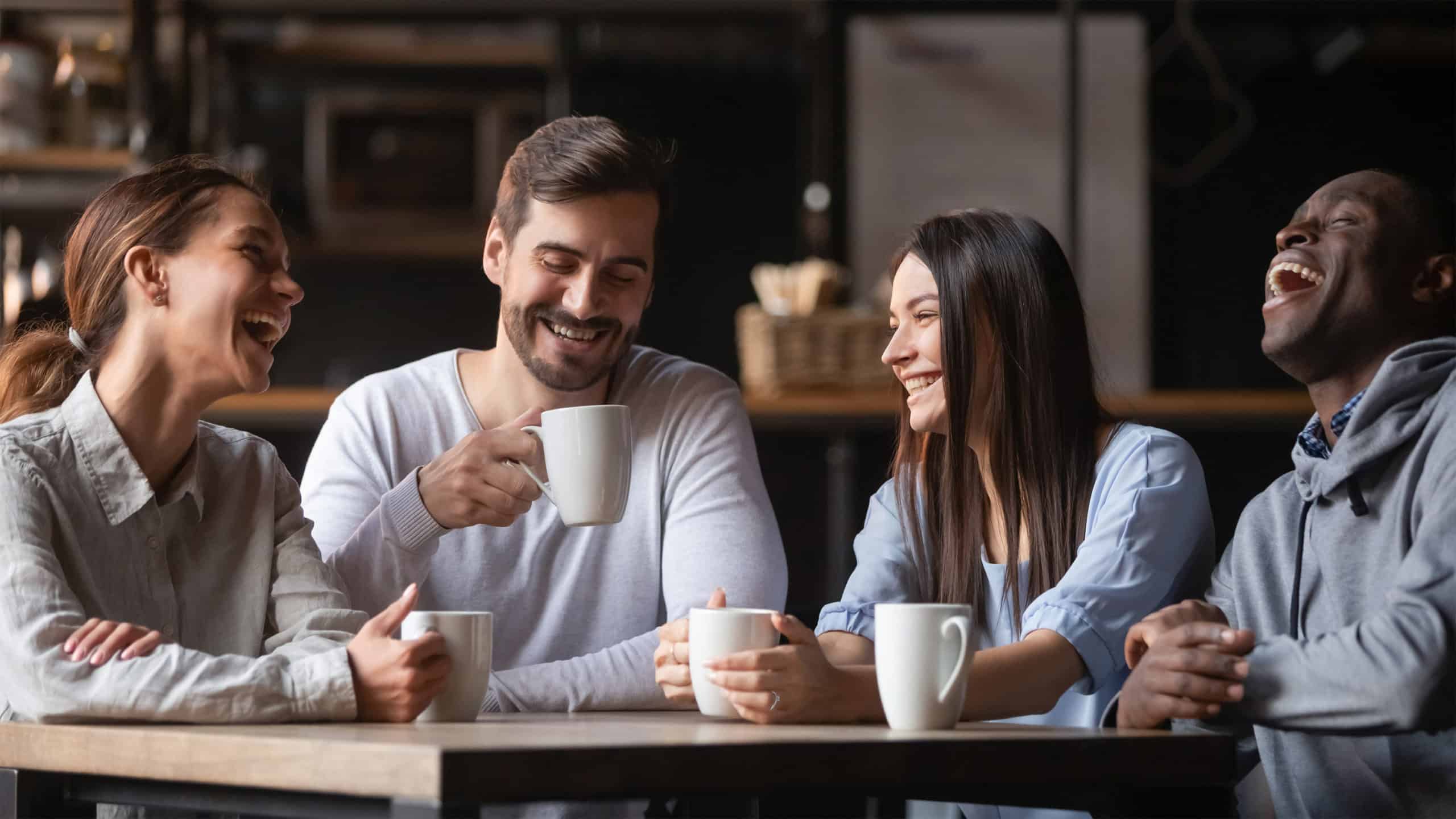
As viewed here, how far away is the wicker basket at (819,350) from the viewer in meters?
3.23

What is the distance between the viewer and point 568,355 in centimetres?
183

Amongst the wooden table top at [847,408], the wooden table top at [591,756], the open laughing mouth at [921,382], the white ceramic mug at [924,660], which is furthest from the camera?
the wooden table top at [847,408]

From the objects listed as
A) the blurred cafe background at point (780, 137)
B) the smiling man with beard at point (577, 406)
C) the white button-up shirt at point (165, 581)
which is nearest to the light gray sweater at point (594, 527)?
the smiling man with beard at point (577, 406)

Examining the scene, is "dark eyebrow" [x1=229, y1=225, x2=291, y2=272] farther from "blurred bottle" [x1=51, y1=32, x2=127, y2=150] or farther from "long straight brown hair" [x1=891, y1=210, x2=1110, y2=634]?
"blurred bottle" [x1=51, y1=32, x2=127, y2=150]

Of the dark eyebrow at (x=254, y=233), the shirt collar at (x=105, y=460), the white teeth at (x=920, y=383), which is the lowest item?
the shirt collar at (x=105, y=460)

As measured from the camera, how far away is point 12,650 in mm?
1194

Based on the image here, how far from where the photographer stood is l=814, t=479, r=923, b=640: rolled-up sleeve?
5.22 feet

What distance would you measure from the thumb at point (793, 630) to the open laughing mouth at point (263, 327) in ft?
1.84

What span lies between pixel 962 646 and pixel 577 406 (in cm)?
78

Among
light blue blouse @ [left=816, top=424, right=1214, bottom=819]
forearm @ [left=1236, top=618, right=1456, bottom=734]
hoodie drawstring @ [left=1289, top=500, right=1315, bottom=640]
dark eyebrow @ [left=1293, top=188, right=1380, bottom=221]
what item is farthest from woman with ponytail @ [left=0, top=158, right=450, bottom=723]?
dark eyebrow @ [left=1293, top=188, right=1380, bottom=221]

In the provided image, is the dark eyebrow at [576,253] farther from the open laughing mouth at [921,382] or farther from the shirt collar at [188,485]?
the shirt collar at [188,485]

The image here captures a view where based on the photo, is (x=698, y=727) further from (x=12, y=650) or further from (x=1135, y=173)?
(x=1135, y=173)

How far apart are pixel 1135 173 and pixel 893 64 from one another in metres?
0.69

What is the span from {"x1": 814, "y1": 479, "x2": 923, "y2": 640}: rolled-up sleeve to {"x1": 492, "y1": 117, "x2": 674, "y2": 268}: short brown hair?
41 cm
